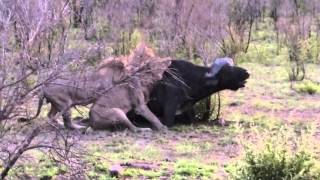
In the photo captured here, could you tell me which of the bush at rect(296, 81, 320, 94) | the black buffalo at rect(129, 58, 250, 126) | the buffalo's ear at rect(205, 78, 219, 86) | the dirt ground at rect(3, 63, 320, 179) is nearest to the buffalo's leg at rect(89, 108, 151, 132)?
the dirt ground at rect(3, 63, 320, 179)

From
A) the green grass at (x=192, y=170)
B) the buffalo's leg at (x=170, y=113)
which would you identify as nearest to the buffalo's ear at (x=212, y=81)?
the buffalo's leg at (x=170, y=113)

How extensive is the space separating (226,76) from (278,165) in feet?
16.3

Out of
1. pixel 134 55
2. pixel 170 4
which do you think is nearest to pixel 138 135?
pixel 134 55

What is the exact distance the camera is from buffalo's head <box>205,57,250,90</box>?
1172cm

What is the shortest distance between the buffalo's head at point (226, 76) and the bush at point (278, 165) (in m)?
4.76

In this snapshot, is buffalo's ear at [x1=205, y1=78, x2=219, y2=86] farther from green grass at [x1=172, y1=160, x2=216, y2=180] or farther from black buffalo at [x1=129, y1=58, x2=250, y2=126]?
green grass at [x1=172, y1=160, x2=216, y2=180]

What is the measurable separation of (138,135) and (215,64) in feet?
6.39

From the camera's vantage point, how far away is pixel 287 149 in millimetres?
6902

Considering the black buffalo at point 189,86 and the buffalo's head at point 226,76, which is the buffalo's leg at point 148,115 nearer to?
the black buffalo at point 189,86

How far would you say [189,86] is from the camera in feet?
38.9

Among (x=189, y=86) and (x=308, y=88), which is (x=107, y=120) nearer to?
(x=189, y=86)

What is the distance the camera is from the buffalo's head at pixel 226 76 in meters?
11.7

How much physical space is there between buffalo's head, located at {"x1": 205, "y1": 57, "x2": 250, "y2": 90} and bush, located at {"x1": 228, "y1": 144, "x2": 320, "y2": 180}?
4.76 meters

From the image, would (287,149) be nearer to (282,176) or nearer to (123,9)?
(282,176)
